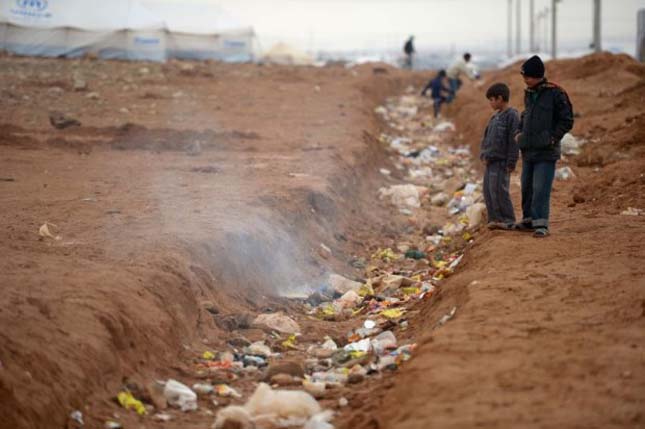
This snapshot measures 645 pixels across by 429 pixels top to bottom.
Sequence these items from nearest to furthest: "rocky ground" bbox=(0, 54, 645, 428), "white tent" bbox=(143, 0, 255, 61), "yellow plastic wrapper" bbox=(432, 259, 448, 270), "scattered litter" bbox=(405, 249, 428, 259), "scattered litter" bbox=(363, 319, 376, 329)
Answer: "rocky ground" bbox=(0, 54, 645, 428)
"scattered litter" bbox=(363, 319, 376, 329)
"yellow plastic wrapper" bbox=(432, 259, 448, 270)
"scattered litter" bbox=(405, 249, 428, 259)
"white tent" bbox=(143, 0, 255, 61)

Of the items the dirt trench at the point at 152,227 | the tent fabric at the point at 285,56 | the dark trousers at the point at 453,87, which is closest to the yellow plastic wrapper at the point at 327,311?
the dirt trench at the point at 152,227

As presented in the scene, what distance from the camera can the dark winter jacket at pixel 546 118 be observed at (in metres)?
8.20

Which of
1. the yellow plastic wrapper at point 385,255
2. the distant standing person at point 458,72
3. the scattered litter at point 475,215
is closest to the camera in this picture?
the yellow plastic wrapper at point 385,255

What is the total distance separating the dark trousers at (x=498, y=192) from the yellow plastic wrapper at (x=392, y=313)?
1.47 metres

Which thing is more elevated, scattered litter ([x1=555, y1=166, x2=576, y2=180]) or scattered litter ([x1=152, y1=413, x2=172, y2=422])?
scattered litter ([x1=152, y1=413, x2=172, y2=422])

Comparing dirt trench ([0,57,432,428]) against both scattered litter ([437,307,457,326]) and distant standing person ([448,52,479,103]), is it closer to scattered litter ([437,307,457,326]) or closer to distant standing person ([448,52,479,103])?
scattered litter ([437,307,457,326])

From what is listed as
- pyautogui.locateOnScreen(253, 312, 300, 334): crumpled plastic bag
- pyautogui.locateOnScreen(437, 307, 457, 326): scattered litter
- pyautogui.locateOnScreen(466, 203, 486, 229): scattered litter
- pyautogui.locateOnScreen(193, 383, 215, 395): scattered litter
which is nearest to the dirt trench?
pyautogui.locateOnScreen(253, 312, 300, 334): crumpled plastic bag

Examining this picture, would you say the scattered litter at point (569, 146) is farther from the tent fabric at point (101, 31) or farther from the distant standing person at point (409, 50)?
the tent fabric at point (101, 31)

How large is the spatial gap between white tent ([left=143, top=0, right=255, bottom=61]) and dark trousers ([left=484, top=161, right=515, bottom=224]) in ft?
112

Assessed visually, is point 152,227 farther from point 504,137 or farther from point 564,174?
point 564,174

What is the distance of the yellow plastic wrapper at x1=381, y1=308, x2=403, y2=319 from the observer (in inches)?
321

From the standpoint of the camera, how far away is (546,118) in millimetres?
8227

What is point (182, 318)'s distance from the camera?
7.02 m

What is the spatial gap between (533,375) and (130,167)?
896 centimetres
